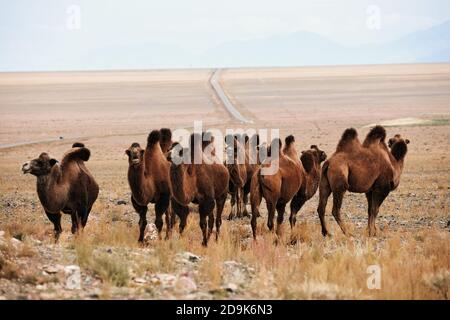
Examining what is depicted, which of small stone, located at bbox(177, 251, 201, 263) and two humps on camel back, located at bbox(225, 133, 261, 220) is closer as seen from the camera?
small stone, located at bbox(177, 251, 201, 263)

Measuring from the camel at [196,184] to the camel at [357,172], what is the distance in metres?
2.11

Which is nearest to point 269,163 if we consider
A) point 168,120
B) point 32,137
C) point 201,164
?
point 201,164

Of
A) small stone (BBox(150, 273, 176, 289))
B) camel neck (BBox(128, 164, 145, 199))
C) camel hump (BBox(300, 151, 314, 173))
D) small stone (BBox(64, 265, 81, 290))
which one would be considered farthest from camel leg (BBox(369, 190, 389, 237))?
small stone (BBox(64, 265, 81, 290))

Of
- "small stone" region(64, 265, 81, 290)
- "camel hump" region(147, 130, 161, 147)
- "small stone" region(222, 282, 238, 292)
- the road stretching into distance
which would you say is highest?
the road stretching into distance

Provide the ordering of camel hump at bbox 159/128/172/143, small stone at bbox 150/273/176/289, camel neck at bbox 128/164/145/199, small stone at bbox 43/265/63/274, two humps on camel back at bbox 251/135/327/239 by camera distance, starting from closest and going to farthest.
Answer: small stone at bbox 150/273/176/289, small stone at bbox 43/265/63/274, camel neck at bbox 128/164/145/199, two humps on camel back at bbox 251/135/327/239, camel hump at bbox 159/128/172/143

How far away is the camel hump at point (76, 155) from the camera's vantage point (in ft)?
41.6

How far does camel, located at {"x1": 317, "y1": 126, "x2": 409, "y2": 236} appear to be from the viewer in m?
13.3

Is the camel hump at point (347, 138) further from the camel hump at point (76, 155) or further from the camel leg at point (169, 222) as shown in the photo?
the camel hump at point (76, 155)

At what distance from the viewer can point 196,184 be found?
11742 mm

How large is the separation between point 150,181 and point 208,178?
0.80 m

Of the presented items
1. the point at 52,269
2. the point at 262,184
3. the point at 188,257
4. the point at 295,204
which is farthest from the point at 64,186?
the point at 295,204

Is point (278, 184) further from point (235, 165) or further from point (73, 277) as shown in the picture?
point (73, 277)

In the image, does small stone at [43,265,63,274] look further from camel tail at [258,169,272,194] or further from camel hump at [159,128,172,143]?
camel hump at [159,128,172,143]
